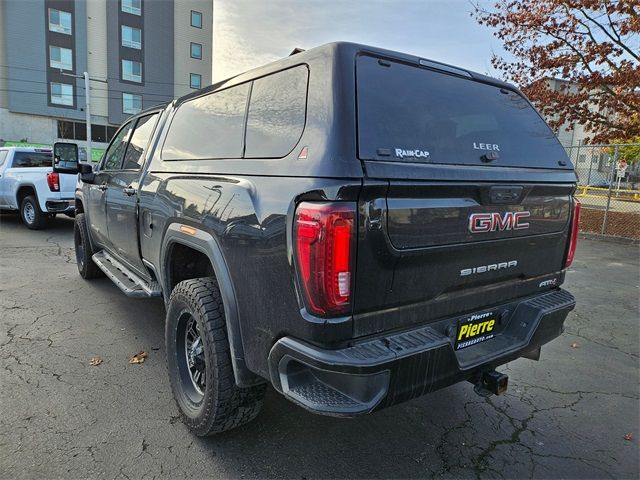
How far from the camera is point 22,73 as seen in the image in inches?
1427

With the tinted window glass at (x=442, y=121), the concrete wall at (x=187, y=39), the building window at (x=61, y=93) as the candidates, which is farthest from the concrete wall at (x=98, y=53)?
the tinted window glass at (x=442, y=121)

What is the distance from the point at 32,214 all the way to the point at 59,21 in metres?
34.8

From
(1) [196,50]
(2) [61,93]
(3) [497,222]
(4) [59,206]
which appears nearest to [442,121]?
(3) [497,222]

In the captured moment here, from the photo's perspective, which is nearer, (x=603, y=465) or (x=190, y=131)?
(x=603, y=465)

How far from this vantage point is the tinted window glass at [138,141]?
3.97 m

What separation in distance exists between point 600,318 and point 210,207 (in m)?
4.72

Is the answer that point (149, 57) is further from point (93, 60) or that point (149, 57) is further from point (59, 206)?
point (59, 206)

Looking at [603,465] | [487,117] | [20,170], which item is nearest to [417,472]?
[603,465]

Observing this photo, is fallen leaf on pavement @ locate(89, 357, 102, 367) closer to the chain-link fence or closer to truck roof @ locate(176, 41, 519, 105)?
truck roof @ locate(176, 41, 519, 105)

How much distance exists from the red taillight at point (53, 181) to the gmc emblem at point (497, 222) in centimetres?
935

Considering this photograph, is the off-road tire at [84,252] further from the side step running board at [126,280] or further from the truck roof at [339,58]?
the truck roof at [339,58]

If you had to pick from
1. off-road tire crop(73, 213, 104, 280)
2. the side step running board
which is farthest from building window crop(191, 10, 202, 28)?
the side step running board

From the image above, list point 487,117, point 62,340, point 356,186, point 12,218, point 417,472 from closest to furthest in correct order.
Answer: point 356,186
point 417,472
point 487,117
point 62,340
point 12,218

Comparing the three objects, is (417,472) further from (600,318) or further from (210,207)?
(600,318)
